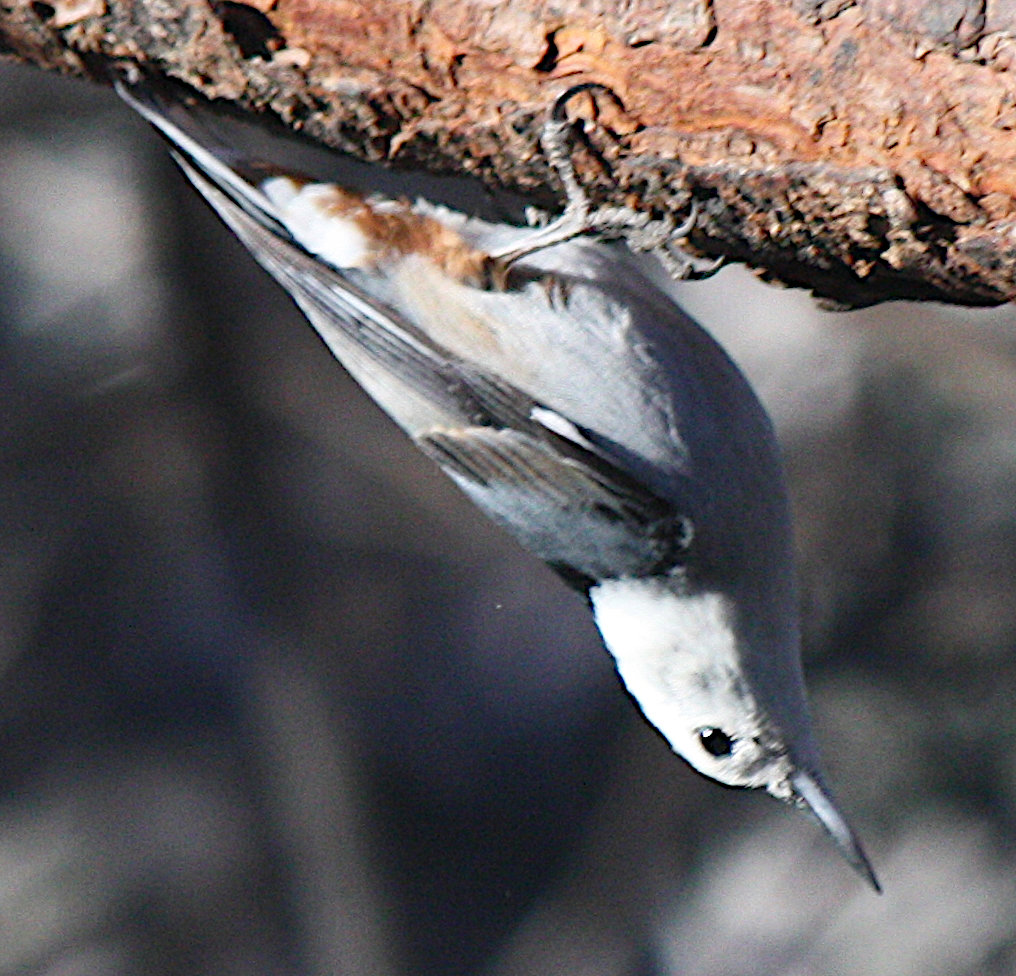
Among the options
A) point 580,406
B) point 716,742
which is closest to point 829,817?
point 716,742

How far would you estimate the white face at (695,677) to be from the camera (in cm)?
128

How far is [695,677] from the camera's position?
1.29 meters

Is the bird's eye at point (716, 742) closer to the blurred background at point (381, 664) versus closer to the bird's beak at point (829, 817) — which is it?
the bird's beak at point (829, 817)

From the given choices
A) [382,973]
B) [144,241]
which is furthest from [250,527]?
[382,973]

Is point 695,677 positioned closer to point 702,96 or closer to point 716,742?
point 716,742

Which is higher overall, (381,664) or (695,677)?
(695,677)

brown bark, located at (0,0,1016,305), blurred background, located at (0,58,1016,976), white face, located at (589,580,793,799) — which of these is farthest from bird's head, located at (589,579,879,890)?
blurred background, located at (0,58,1016,976)

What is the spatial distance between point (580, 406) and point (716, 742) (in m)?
0.33

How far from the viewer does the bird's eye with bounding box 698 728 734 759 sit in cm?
131

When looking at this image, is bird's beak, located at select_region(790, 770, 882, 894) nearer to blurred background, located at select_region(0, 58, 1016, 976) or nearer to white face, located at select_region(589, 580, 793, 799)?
white face, located at select_region(589, 580, 793, 799)

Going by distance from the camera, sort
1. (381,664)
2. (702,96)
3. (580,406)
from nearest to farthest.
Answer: (702,96) → (580,406) → (381,664)

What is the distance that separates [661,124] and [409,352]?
278 millimetres

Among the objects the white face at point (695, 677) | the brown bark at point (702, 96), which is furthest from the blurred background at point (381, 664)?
the brown bark at point (702, 96)

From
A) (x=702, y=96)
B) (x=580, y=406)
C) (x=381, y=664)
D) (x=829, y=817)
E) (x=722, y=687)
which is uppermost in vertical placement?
(x=702, y=96)
